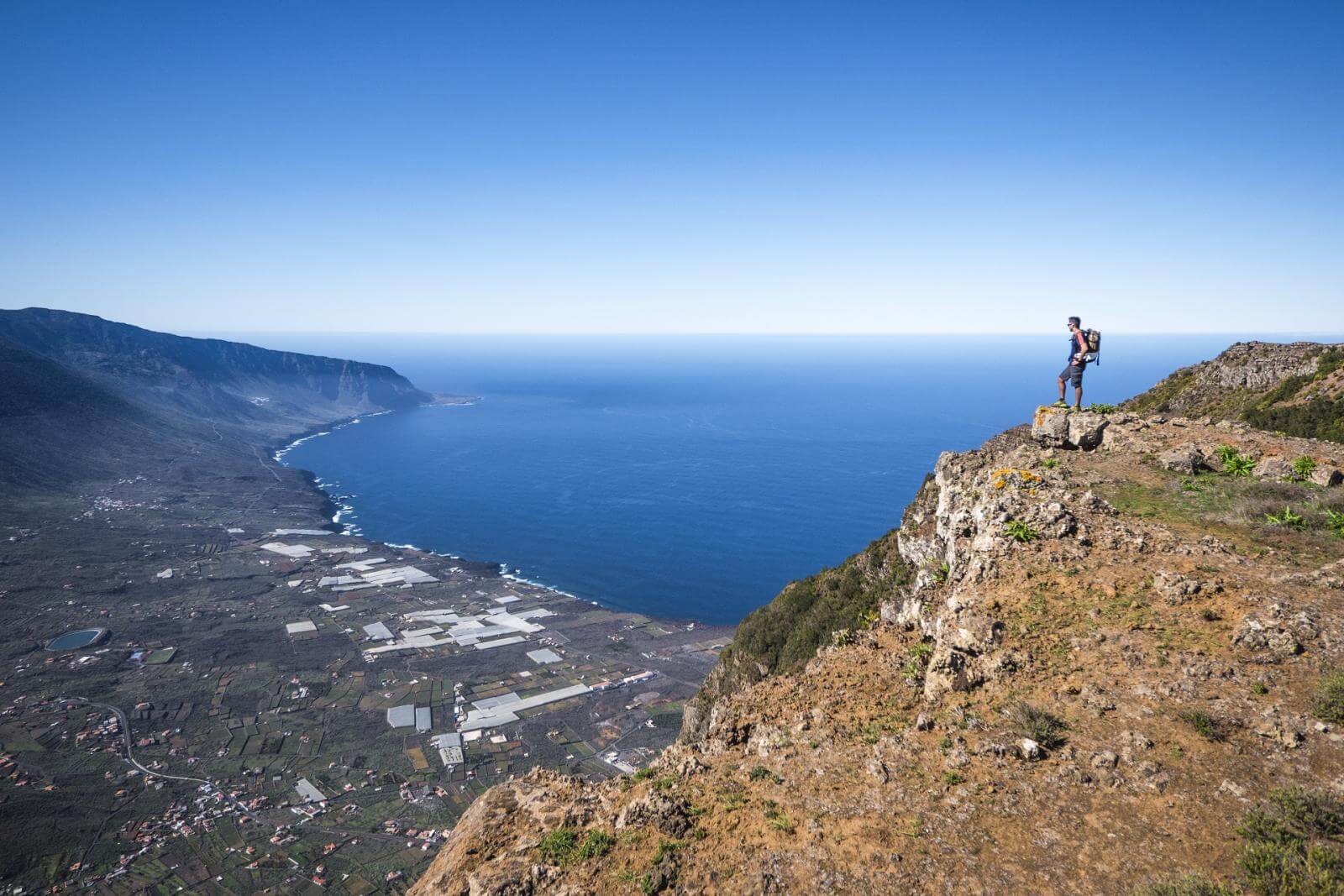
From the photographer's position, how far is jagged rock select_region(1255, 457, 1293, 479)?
688 inches

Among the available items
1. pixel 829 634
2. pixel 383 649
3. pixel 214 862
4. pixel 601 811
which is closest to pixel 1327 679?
pixel 601 811

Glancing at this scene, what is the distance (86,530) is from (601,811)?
144 m

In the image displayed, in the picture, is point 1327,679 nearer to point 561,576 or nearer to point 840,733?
point 840,733

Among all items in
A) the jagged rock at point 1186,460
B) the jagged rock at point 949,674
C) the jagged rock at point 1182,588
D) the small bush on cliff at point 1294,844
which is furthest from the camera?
the jagged rock at point 1186,460

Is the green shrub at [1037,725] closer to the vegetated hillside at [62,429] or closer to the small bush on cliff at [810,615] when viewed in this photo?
the small bush on cliff at [810,615]

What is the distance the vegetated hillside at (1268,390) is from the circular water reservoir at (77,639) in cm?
11348

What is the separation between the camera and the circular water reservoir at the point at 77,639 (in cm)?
7119

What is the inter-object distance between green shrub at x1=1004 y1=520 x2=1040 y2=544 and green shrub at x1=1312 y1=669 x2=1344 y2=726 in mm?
6700

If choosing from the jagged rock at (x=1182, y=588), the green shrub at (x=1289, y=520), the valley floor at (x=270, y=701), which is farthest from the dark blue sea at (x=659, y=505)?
the jagged rock at (x=1182, y=588)

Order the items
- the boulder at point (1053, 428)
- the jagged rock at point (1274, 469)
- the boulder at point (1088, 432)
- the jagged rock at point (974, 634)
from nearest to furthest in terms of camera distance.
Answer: the jagged rock at point (974, 634) < the jagged rock at point (1274, 469) < the boulder at point (1088, 432) < the boulder at point (1053, 428)

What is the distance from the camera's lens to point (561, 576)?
98.2m

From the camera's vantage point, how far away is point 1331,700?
9.40 m

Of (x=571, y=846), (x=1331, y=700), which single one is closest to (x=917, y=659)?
(x=1331, y=700)

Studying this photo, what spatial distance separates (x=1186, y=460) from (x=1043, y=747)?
14.6 meters
